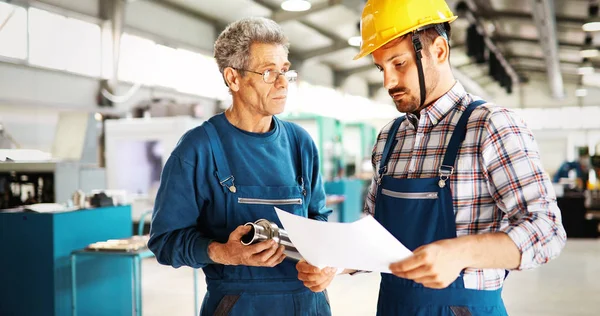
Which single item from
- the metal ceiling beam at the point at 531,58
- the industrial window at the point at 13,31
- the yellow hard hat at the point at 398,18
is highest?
the metal ceiling beam at the point at 531,58

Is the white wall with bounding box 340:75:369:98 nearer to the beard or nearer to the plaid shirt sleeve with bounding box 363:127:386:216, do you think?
the plaid shirt sleeve with bounding box 363:127:386:216

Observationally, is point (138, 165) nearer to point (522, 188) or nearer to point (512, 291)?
point (512, 291)

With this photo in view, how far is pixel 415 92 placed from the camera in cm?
141

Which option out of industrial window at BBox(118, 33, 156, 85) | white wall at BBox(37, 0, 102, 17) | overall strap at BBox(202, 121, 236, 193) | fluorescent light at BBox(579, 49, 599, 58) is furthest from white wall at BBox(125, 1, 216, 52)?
fluorescent light at BBox(579, 49, 599, 58)

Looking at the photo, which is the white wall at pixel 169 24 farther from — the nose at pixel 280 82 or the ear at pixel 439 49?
the ear at pixel 439 49

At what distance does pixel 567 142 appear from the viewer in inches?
916

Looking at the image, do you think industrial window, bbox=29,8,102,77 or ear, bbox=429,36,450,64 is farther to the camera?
industrial window, bbox=29,8,102,77

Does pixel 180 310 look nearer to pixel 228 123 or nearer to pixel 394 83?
pixel 228 123

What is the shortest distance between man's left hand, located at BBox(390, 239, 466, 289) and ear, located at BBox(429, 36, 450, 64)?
561 millimetres

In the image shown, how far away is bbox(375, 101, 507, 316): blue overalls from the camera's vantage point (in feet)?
4.28

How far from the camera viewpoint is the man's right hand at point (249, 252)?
1439mm

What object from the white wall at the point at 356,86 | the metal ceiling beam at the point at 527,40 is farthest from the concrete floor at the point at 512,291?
the white wall at the point at 356,86

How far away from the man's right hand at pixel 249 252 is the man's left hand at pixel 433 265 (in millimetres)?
490

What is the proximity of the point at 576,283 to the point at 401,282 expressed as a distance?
608 centimetres
